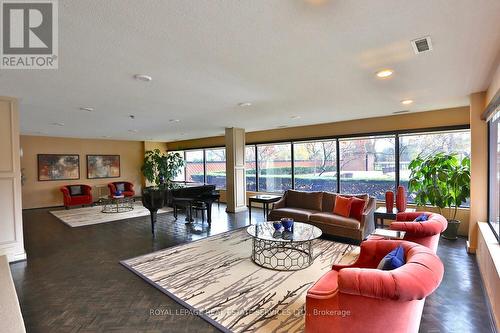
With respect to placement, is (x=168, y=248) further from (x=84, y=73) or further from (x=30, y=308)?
(x=84, y=73)

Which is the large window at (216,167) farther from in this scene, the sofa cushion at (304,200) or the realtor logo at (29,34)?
the realtor logo at (29,34)

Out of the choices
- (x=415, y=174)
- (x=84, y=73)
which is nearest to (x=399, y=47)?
(x=84, y=73)

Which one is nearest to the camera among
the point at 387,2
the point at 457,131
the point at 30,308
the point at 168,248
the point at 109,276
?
the point at 387,2

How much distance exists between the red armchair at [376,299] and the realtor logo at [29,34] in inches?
108

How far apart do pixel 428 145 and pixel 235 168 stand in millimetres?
4876

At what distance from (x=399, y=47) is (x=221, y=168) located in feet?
27.3

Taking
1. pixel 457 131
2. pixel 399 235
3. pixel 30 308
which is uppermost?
pixel 457 131

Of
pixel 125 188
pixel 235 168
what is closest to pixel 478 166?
pixel 235 168

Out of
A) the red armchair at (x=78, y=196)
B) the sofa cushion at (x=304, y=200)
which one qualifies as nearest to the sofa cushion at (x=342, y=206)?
the sofa cushion at (x=304, y=200)

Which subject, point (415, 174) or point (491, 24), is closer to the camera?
point (491, 24)

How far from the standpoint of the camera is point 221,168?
33.5 feet

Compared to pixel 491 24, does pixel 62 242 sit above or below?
below

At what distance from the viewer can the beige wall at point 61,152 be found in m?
8.67

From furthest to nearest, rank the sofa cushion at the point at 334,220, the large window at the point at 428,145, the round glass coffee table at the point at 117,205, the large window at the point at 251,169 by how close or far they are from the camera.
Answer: the large window at the point at 251,169, the round glass coffee table at the point at 117,205, the large window at the point at 428,145, the sofa cushion at the point at 334,220
